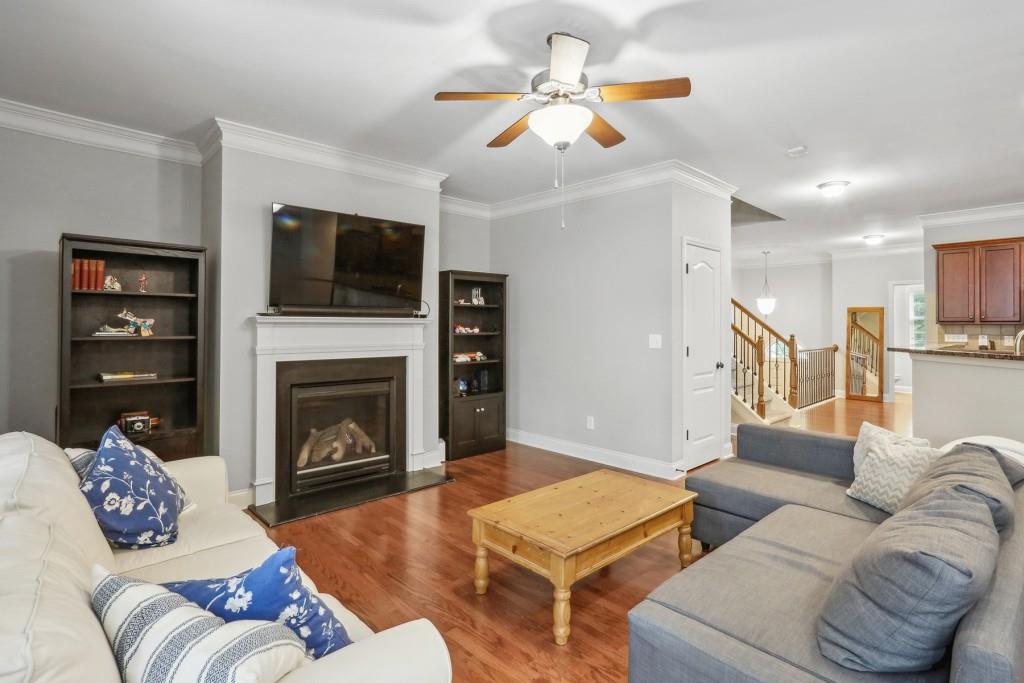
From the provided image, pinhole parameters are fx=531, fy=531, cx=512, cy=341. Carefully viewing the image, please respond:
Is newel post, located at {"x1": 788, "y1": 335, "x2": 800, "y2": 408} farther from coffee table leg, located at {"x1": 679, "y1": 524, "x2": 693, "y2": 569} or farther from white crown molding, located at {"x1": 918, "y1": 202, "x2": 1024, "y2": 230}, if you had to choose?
coffee table leg, located at {"x1": 679, "y1": 524, "x2": 693, "y2": 569}

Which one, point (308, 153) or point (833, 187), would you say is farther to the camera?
point (833, 187)

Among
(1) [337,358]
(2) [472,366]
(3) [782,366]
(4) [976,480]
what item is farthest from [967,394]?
(3) [782,366]

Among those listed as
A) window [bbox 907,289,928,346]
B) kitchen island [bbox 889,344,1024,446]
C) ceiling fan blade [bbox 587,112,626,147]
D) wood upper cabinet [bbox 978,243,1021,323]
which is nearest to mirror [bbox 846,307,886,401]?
window [bbox 907,289,928,346]

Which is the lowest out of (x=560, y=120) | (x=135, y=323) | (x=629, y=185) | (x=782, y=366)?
(x=782, y=366)

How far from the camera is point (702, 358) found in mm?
4793

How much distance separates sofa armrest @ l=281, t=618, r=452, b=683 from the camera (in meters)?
0.97

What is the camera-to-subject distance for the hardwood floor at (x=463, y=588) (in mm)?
2094

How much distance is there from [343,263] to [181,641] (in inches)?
136

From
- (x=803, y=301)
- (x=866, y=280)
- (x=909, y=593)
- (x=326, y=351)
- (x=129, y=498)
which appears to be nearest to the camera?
(x=909, y=593)

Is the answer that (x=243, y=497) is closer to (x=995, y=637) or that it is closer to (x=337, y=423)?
(x=337, y=423)

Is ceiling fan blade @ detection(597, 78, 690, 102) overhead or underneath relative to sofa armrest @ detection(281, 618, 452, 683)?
overhead

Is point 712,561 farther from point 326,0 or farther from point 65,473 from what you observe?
point 326,0

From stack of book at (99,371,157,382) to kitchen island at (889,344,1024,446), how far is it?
5394 mm

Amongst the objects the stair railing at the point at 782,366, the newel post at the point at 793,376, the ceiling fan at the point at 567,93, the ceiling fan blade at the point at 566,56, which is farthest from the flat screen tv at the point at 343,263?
the newel post at the point at 793,376
